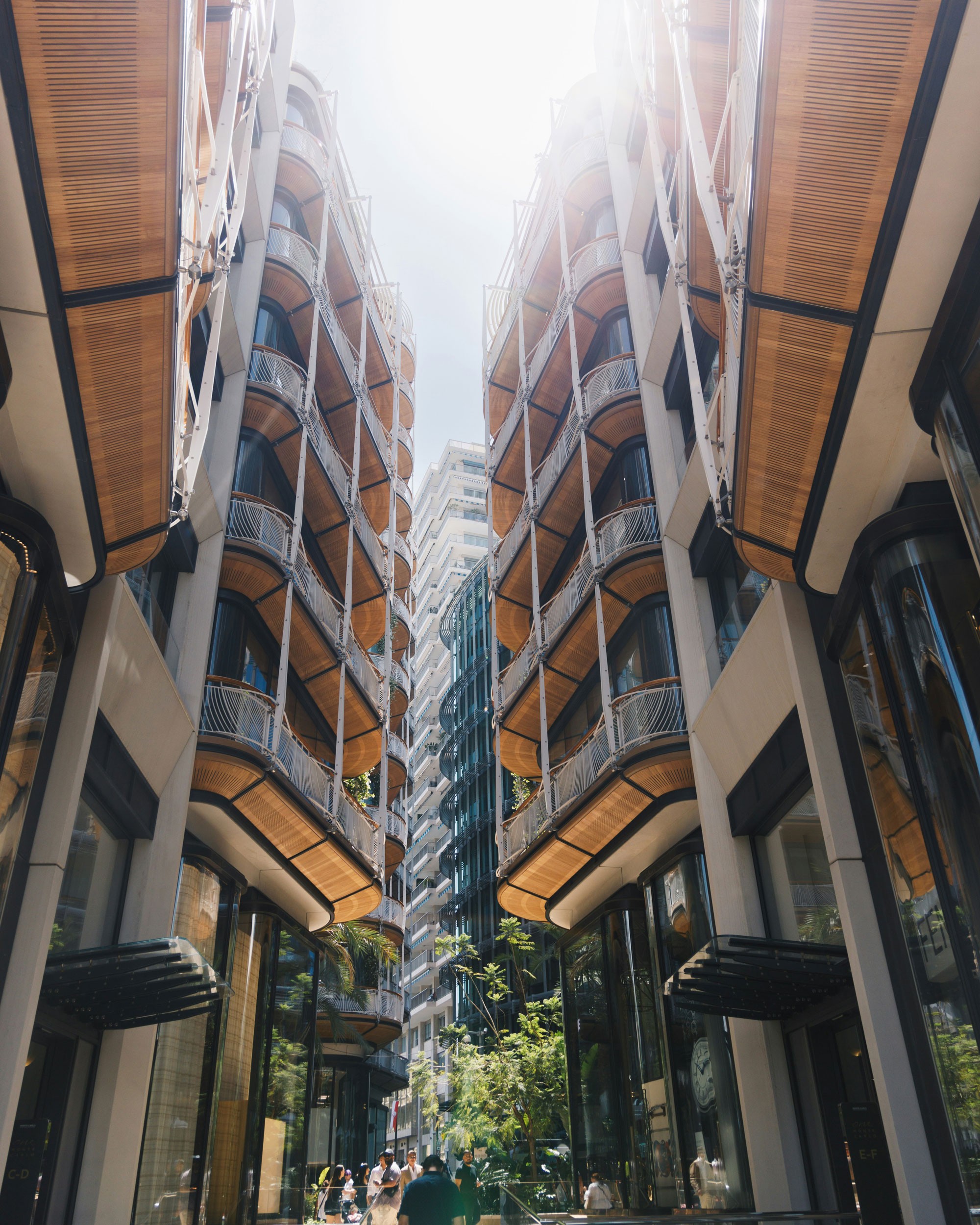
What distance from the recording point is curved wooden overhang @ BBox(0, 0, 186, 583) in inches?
226

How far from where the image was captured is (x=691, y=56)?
14539mm

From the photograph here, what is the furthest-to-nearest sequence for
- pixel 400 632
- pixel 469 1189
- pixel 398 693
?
pixel 400 632 < pixel 398 693 < pixel 469 1189

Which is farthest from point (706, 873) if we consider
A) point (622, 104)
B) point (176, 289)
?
point (622, 104)

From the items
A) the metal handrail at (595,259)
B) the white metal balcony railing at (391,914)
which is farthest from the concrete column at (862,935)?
the white metal balcony railing at (391,914)

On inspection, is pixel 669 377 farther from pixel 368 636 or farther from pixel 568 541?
pixel 368 636

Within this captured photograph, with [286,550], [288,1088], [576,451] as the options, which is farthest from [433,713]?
[286,550]

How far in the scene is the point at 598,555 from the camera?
18.6m

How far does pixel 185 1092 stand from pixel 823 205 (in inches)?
541

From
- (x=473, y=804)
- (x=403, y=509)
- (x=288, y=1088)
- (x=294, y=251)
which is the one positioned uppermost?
(x=473, y=804)

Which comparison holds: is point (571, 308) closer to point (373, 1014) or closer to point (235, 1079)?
point (235, 1079)

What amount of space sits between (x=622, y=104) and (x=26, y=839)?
2315 cm

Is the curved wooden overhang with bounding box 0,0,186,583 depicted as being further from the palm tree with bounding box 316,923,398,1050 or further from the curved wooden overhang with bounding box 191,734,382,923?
the palm tree with bounding box 316,923,398,1050

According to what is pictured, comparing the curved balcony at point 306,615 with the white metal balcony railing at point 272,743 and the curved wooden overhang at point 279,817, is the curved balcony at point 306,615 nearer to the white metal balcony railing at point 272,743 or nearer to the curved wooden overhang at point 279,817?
the white metal balcony railing at point 272,743

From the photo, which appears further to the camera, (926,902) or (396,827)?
(396,827)
